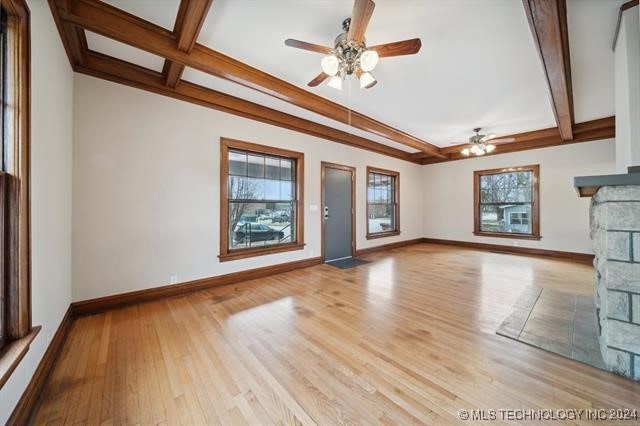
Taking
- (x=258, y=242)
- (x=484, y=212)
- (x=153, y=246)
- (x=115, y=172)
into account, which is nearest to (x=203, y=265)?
(x=153, y=246)

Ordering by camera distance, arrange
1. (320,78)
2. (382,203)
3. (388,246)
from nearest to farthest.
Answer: (320,78)
(388,246)
(382,203)

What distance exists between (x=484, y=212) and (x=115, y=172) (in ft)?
25.1

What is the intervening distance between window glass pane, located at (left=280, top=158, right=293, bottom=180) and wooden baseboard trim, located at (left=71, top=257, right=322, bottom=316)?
5.12 ft

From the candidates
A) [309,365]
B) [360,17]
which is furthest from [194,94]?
[309,365]

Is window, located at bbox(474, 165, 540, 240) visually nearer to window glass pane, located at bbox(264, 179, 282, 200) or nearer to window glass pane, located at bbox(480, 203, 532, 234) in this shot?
window glass pane, located at bbox(480, 203, 532, 234)

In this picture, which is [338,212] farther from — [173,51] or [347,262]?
[173,51]

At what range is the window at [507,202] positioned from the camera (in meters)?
5.59

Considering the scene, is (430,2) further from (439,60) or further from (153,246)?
(153,246)

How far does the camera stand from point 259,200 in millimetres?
3965

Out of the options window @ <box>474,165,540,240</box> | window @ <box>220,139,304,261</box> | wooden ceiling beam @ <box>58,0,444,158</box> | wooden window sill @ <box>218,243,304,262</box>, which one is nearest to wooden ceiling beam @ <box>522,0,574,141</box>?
wooden ceiling beam @ <box>58,0,444,158</box>

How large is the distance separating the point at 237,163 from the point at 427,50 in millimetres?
2865

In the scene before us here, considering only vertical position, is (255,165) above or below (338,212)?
above


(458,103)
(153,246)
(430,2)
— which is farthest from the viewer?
(458,103)

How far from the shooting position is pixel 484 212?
637 cm
